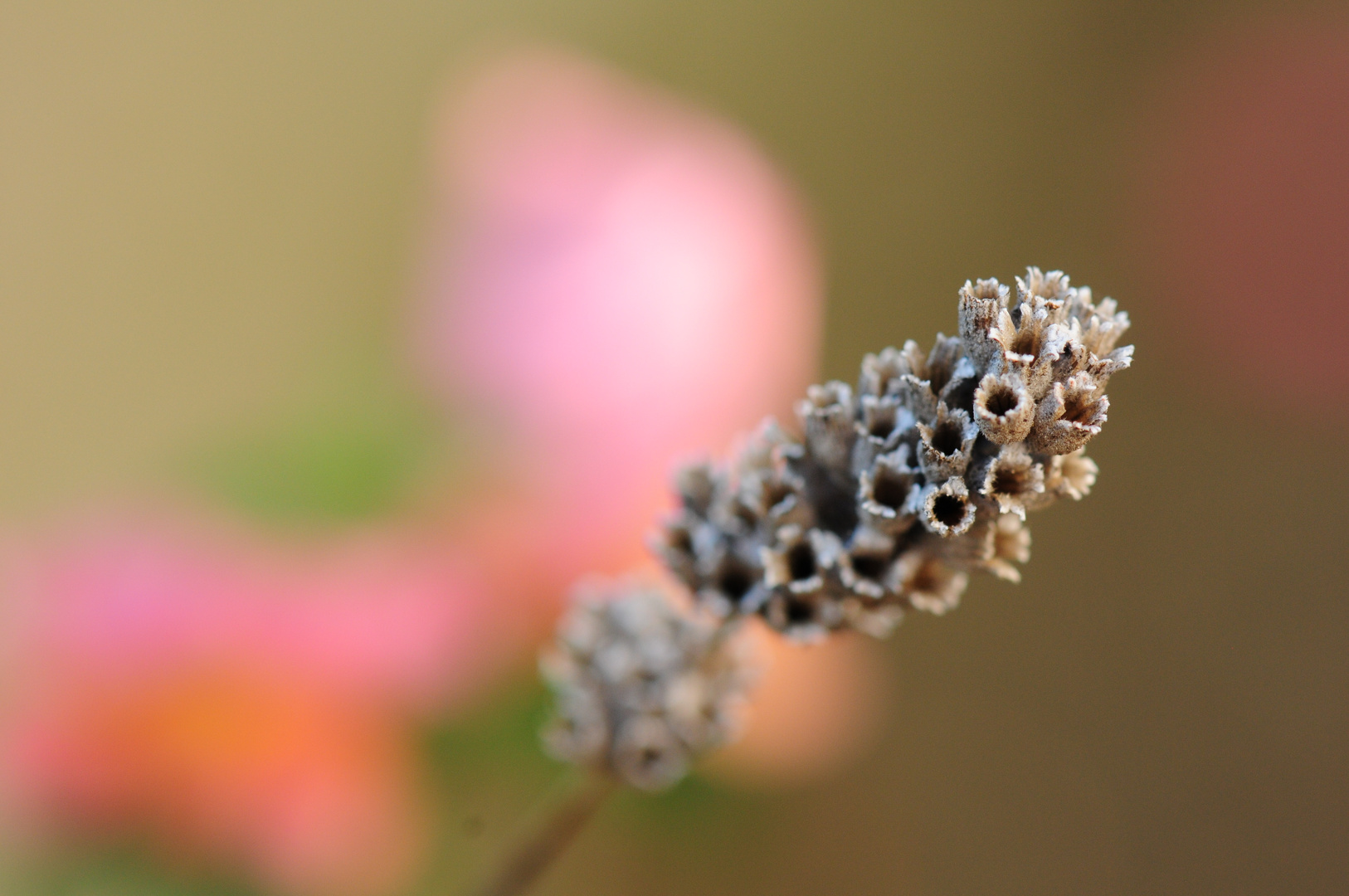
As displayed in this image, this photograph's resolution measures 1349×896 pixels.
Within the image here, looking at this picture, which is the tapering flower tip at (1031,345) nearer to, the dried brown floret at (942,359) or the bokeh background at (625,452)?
the dried brown floret at (942,359)

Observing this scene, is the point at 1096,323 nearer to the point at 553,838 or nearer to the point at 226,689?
the point at 553,838

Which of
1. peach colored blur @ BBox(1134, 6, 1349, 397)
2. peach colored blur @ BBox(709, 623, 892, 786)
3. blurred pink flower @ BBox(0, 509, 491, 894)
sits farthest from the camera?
peach colored blur @ BBox(1134, 6, 1349, 397)

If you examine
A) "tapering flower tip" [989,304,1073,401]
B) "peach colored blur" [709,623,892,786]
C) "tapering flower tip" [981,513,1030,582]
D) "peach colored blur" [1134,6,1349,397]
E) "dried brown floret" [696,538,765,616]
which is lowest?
"peach colored blur" [709,623,892,786]

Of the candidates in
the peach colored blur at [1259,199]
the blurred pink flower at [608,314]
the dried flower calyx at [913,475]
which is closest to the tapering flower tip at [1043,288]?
the dried flower calyx at [913,475]

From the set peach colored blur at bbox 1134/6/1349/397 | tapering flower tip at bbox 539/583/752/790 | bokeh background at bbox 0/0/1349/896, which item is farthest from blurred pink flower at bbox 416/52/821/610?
peach colored blur at bbox 1134/6/1349/397

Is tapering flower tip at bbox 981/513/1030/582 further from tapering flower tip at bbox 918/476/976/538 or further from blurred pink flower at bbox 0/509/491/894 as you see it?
blurred pink flower at bbox 0/509/491/894

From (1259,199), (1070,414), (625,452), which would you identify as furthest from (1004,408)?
(1259,199)
